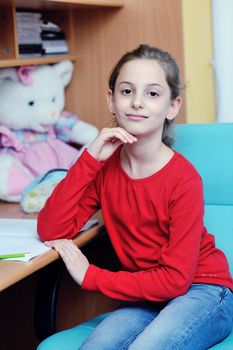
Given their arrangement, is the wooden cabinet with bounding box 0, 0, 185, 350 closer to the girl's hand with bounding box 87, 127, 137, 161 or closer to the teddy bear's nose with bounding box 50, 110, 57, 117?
the teddy bear's nose with bounding box 50, 110, 57, 117

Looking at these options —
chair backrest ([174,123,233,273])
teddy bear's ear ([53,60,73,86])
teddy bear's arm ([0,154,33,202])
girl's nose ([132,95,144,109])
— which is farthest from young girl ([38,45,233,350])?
teddy bear's ear ([53,60,73,86])

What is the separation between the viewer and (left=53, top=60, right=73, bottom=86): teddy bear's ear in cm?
222

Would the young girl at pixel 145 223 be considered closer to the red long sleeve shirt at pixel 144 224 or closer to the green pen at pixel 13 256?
the red long sleeve shirt at pixel 144 224

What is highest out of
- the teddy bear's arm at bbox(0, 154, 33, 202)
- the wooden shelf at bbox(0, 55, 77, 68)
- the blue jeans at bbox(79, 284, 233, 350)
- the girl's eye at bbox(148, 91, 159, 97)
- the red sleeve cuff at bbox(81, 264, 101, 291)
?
the wooden shelf at bbox(0, 55, 77, 68)

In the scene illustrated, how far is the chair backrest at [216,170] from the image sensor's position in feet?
5.40

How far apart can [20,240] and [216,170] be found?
1.73 ft

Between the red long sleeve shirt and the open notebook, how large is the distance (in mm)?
49

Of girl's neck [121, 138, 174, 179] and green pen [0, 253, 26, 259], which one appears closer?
green pen [0, 253, 26, 259]

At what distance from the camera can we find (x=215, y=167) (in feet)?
5.47

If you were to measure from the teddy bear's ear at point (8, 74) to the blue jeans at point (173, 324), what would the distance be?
92 centimetres

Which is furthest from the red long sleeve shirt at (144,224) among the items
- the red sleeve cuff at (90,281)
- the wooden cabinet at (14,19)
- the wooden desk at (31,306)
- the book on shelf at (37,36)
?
the book on shelf at (37,36)

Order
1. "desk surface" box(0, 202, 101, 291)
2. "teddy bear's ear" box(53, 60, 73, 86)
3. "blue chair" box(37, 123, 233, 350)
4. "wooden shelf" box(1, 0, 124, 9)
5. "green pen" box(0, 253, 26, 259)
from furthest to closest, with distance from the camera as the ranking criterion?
"teddy bear's ear" box(53, 60, 73, 86) → "wooden shelf" box(1, 0, 124, 9) → "blue chair" box(37, 123, 233, 350) → "green pen" box(0, 253, 26, 259) → "desk surface" box(0, 202, 101, 291)

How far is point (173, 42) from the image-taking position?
207 centimetres

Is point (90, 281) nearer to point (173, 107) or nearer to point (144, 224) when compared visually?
point (144, 224)
